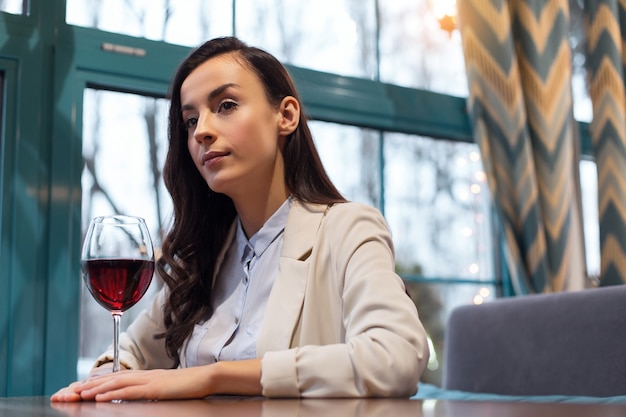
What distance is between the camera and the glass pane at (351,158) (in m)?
3.05

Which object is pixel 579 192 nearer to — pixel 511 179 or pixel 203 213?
pixel 511 179

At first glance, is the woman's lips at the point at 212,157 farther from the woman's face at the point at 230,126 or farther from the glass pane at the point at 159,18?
the glass pane at the point at 159,18

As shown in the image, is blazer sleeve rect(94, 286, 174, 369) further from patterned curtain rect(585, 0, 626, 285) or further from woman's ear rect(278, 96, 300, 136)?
patterned curtain rect(585, 0, 626, 285)

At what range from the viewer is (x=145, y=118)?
2.65m

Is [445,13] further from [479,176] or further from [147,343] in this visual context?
[147,343]

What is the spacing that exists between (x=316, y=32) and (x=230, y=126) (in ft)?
5.16

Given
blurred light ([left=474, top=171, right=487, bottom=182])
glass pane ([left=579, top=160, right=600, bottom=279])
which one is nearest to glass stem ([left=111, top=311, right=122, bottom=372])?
blurred light ([left=474, top=171, right=487, bottom=182])

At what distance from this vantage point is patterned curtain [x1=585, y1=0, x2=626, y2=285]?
3.42m

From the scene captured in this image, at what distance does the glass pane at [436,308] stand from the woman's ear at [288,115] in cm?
154

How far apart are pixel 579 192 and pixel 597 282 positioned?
42cm

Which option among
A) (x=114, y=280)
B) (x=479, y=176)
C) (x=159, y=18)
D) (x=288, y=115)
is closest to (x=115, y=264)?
(x=114, y=280)

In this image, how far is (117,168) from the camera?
2592mm

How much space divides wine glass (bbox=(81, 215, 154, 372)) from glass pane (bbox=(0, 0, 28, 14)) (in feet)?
5.22

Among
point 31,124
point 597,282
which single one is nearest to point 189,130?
point 31,124
